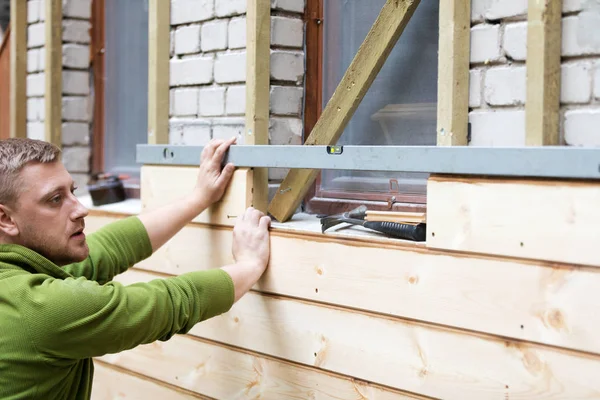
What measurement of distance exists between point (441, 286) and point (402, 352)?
21 centimetres

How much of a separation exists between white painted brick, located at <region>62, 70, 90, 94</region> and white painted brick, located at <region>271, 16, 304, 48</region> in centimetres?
133

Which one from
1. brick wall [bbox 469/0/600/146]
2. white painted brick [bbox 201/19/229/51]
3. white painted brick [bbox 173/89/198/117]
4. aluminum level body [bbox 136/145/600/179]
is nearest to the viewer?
aluminum level body [bbox 136/145/600/179]

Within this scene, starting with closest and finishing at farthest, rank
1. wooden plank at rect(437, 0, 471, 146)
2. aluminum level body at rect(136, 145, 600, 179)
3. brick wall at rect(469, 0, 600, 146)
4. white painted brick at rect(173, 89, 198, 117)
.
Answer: aluminum level body at rect(136, 145, 600, 179) < brick wall at rect(469, 0, 600, 146) < wooden plank at rect(437, 0, 471, 146) < white painted brick at rect(173, 89, 198, 117)

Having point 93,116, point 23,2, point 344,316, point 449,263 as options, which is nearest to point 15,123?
point 93,116

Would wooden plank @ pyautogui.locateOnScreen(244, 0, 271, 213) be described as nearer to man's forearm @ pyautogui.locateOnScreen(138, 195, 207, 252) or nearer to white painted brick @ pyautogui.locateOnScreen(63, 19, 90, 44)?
man's forearm @ pyautogui.locateOnScreen(138, 195, 207, 252)

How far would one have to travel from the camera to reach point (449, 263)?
169cm

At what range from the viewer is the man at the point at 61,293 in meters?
1.63

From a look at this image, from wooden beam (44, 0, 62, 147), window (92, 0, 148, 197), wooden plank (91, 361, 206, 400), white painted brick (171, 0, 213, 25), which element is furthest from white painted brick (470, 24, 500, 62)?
wooden beam (44, 0, 62, 147)

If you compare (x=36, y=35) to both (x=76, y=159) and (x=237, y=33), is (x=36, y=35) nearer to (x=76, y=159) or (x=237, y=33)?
(x=76, y=159)

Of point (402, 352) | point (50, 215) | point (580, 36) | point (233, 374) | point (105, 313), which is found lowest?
point (233, 374)

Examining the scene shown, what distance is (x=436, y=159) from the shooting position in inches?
66.2

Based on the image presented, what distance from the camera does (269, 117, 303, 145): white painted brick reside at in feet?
7.36

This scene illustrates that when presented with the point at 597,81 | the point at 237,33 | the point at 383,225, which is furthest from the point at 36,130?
the point at 597,81

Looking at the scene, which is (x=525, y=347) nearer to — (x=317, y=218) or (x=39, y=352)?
(x=317, y=218)
